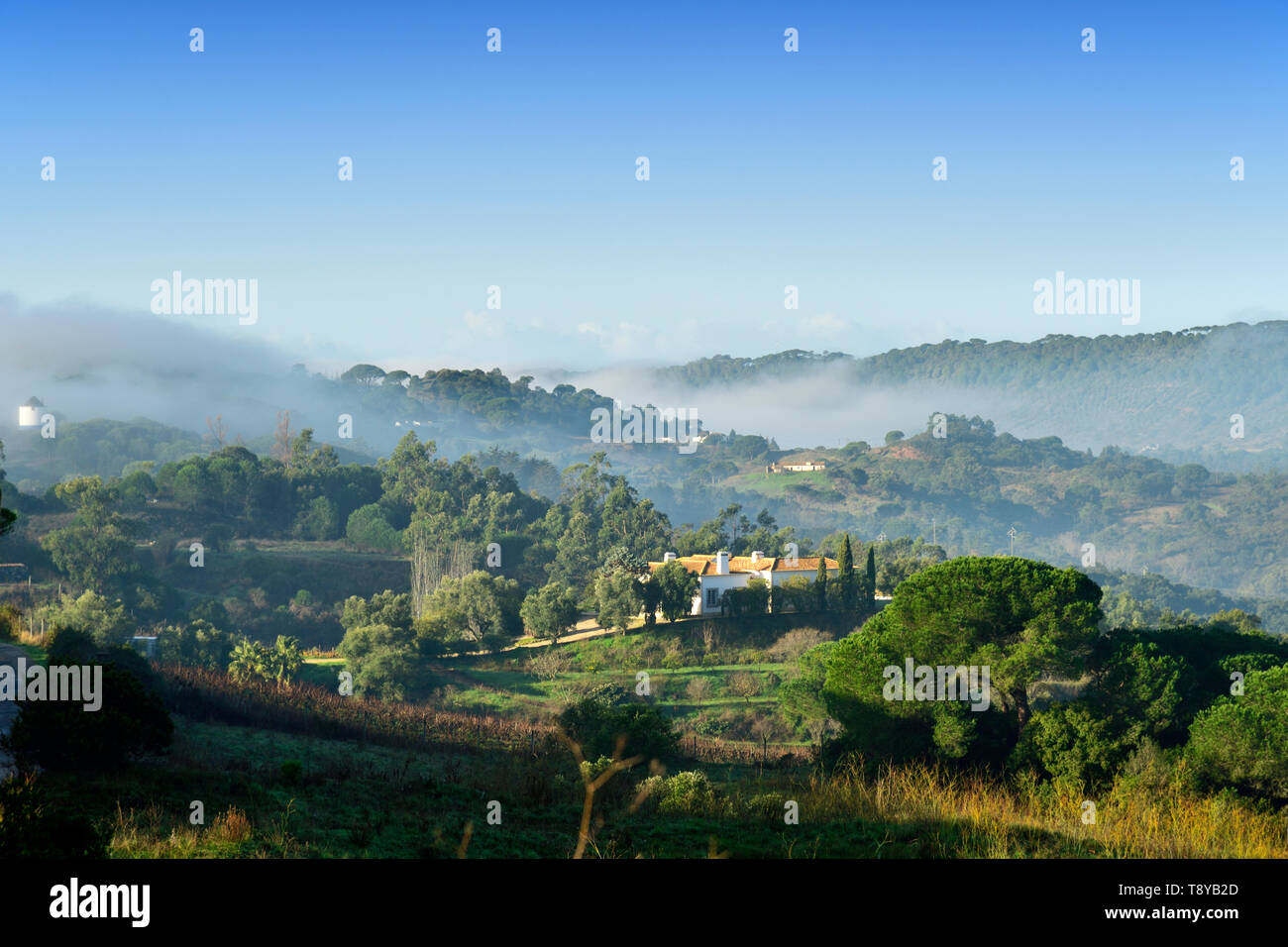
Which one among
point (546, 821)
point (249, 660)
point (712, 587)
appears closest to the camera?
point (546, 821)

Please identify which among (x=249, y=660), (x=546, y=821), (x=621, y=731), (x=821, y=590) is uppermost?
(x=546, y=821)

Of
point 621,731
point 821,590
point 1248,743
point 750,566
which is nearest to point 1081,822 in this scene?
point 621,731

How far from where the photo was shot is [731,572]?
73562 mm

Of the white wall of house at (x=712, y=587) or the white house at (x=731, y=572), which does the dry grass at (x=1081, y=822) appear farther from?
the white house at (x=731, y=572)

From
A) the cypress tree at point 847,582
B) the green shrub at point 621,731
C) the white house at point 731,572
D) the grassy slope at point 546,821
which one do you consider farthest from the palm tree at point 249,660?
the cypress tree at point 847,582

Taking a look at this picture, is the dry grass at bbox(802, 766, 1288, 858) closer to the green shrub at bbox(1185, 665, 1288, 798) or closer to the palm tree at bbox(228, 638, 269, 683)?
the green shrub at bbox(1185, 665, 1288, 798)

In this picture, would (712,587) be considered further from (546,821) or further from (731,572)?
(546,821)

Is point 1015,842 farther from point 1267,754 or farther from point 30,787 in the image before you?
point 1267,754

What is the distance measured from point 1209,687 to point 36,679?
25.3 meters

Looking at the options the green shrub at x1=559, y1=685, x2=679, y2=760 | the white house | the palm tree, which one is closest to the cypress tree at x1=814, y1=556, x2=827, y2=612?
the white house

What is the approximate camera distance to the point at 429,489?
4281 inches

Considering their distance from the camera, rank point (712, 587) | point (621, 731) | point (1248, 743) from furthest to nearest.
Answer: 1. point (712, 587)
2. point (1248, 743)
3. point (621, 731)
